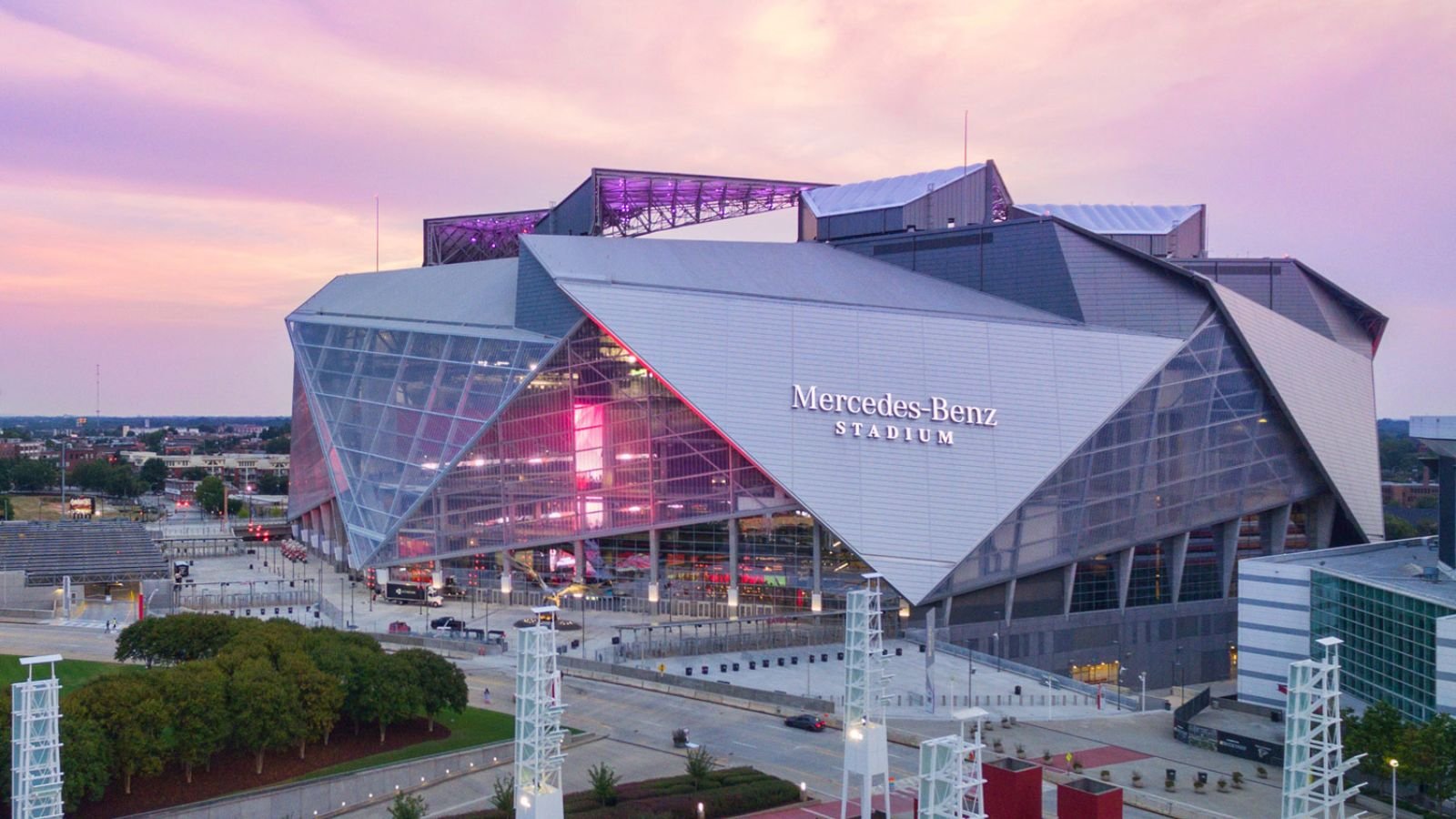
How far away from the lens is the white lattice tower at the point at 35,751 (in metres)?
29.3

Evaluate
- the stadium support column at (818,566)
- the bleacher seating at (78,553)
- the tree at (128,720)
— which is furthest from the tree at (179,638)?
the stadium support column at (818,566)

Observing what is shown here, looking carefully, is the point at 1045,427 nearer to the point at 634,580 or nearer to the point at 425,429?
the point at 634,580

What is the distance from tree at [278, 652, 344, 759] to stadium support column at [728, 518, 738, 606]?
120ft

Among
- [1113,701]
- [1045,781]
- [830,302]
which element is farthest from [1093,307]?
[1045,781]

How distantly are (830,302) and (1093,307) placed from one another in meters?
16.9

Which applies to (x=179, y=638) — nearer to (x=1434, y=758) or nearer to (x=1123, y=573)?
(x=1434, y=758)

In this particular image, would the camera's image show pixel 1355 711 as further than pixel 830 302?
No

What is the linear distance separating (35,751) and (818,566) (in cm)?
5174

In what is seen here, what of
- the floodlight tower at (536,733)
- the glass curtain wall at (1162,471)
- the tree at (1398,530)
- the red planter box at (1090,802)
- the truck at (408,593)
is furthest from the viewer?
the tree at (1398,530)

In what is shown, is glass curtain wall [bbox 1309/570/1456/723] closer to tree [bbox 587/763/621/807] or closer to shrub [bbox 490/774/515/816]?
tree [bbox 587/763/621/807]

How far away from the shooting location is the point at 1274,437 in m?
78.9

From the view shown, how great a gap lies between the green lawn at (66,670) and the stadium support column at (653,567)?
32.1 metres

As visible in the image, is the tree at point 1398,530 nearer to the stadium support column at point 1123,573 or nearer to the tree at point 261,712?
the stadium support column at point 1123,573

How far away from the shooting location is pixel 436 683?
46781mm
